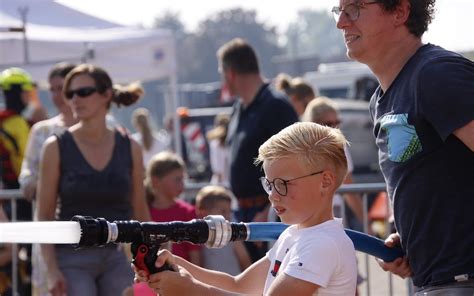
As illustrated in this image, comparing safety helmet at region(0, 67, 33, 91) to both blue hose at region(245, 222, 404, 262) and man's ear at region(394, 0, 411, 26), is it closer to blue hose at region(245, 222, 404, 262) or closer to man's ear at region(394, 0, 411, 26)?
blue hose at region(245, 222, 404, 262)

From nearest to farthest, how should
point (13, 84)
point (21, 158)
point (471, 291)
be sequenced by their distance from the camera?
point (471, 291), point (21, 158), point (13, 84)

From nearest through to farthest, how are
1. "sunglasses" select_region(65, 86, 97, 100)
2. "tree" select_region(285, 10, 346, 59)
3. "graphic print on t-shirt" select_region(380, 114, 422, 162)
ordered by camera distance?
"graphic print on t-shirt" select_region(380, 114, 422, 162)
"sunglasses" select_region(65, 86, 97, 100)
"tree" select_region(285, 10, 346, 59)

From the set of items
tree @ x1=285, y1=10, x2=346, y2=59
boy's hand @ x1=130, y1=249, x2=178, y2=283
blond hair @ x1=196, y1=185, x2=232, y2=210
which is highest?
tree @ x1=285, y1=10, x2=346, y2=59

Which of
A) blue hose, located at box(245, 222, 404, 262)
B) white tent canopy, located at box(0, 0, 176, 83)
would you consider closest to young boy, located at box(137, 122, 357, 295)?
blue hose, located at box(245, 222, 404, 262)

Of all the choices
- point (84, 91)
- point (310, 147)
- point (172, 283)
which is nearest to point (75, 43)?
point (84, 91)

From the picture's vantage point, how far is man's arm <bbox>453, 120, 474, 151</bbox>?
3.04 metres

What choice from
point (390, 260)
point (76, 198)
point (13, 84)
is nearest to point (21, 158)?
point (13, 84)

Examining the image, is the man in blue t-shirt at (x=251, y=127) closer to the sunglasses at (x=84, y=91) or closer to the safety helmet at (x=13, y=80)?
the sunglasses at (x=84, y=91)

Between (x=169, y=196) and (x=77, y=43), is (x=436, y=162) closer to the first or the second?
(x=169, y=196)

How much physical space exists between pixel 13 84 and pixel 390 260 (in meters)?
6.72

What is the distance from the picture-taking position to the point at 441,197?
10.3 feet

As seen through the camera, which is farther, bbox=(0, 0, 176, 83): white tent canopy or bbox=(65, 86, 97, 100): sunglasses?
bbox=(0, 0, 176, 83): white tent canopy

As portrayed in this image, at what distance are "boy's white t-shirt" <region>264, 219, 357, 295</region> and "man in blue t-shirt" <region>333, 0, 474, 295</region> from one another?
0.70ft

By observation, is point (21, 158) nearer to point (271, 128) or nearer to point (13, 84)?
point (13, 84)
